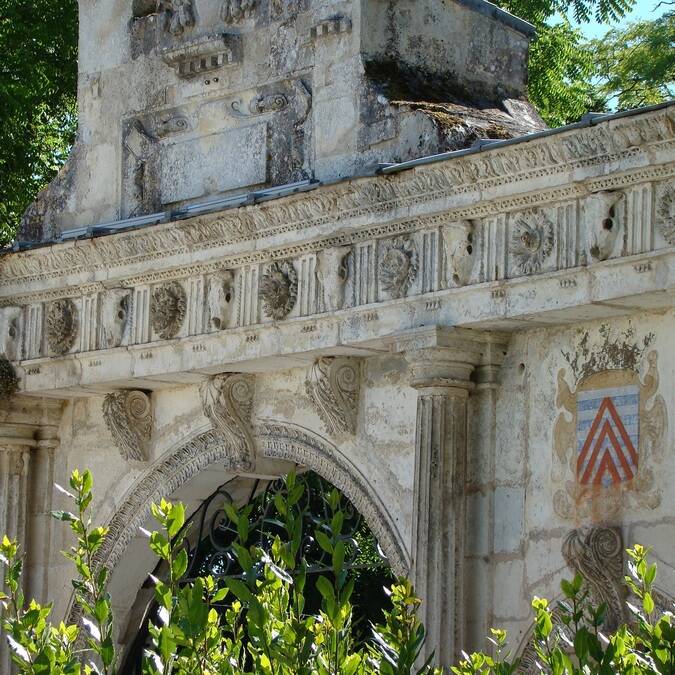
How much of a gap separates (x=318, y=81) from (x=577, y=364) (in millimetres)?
2734

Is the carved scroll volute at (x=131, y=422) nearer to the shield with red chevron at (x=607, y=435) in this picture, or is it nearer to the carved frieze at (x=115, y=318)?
the carved frieze at (x=115, y=318)

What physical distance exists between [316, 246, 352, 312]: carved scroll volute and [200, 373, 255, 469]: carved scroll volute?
4.10ft

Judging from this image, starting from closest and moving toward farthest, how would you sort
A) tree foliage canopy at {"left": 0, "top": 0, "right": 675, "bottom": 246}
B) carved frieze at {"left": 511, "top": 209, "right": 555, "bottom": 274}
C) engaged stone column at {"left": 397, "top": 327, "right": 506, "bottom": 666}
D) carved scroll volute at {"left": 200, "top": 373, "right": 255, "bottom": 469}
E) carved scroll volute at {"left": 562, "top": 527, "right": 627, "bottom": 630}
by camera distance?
carved scroll volute at {"left": 562, "top": 527, "right": 627, "bottom": 630} < carved frieze at {"left": 511, "top": 209, "right": 555, "bottom": 274} < engaged stone column at {"left": 397, "top": 327, "right": 506, "bottom": 666} < carved scroll volute at {"left": 200, "top": 373, "right": 255, "bottom": 469} < tree foliage canopy at {"left": 0, "top": 0, "right": 675, "bottom": 246}

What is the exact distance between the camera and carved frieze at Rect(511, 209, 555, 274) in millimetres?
10562

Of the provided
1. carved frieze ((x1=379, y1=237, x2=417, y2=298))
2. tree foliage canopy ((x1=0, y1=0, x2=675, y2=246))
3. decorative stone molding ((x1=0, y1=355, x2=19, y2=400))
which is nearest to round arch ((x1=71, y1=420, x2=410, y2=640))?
decorative stone molding ((x1=0, y1=355, x2=19, y2=400))

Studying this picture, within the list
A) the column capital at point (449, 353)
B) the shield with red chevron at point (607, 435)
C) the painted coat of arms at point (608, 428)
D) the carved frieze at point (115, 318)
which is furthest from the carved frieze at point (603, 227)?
the carved frieze at point (115, 318)

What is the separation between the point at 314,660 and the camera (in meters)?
5.96

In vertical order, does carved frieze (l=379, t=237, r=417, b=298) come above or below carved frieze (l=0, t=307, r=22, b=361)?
above

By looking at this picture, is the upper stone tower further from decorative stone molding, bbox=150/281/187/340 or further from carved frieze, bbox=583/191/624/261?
carved frieze, bbox=583/191/624/261

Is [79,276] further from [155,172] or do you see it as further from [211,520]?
[211,520]

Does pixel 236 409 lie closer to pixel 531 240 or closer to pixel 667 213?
pixel 531 240

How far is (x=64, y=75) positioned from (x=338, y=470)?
24.7ft

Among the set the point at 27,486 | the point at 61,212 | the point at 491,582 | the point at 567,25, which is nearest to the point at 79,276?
the point at 61,212

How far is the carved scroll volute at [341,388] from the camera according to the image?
39.3 feet
